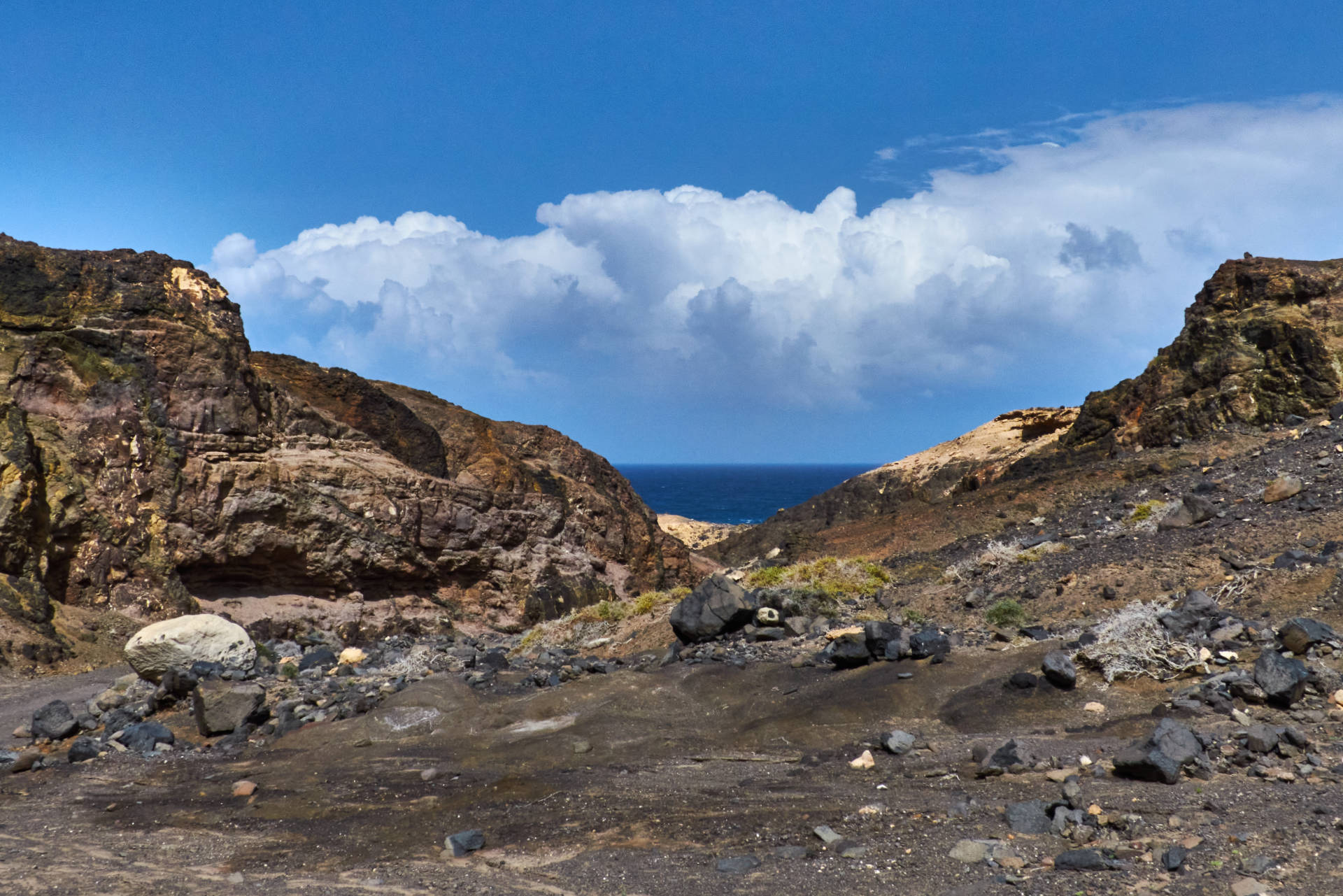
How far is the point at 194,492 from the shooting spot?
15422 mm

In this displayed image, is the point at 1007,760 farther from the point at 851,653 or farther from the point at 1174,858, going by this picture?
the point at 851,653

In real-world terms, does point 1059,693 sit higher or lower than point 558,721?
higher

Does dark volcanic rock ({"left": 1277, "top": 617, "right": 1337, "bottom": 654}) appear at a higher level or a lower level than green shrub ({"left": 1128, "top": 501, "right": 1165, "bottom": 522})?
lower

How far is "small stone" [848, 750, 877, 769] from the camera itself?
23.3ft

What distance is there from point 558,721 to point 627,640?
4.96 m

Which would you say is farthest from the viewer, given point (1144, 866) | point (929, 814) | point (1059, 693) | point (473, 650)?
point (473, 650)

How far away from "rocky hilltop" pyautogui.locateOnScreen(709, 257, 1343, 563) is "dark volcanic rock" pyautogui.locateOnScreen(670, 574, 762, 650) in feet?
38.7

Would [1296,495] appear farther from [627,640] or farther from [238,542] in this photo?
[238,542]

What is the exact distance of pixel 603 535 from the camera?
21.5 meters

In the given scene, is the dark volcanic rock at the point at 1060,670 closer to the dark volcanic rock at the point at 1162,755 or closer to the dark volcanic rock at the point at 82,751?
the dark volcanic rock at the point at 1162,755

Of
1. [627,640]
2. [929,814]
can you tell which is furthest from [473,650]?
[929,814]

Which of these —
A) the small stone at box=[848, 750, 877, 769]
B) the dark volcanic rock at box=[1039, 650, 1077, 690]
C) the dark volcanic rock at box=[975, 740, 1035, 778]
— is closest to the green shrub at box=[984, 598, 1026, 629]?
the dark volcanic rock at box=[1039, 650, 1077, 690]

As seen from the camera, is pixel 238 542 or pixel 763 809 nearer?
pixel 763 809

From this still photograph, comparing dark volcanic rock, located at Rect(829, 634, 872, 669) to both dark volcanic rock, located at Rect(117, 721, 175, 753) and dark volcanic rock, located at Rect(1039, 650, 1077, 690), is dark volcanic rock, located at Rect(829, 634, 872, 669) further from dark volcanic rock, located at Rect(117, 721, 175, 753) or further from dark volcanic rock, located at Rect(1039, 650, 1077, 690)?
dark volcanic rock, located at Rect(117, 721, 175, 753)
